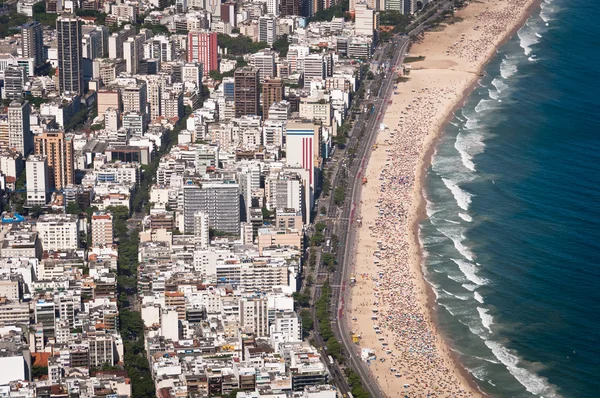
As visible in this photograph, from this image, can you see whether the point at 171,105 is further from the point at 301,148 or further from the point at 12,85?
the point at 301,148

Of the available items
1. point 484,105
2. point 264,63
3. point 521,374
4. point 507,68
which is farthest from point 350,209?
point 507,68

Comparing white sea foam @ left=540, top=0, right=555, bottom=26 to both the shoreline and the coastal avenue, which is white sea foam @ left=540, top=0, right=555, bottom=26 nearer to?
the shoreline

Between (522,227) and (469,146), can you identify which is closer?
(522,227)

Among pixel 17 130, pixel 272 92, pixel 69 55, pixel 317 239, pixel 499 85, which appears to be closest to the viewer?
pixel 317 239

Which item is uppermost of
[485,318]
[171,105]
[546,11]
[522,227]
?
[546,11]

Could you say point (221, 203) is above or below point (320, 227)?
above

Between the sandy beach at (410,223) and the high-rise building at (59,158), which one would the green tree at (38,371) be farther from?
the high-rise building at (59,158)

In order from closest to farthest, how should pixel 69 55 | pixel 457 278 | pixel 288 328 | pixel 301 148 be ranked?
pixel 288 328 → pixel 457 278 → pixel 301 148 → pixel 69 55

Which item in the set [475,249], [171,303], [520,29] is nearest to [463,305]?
[475,249]

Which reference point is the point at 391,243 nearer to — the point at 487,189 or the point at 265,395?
the point at 487,189
